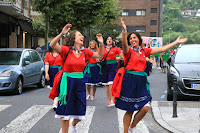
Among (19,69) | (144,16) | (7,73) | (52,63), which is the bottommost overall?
(7,73)

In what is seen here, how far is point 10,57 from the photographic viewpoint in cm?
1252

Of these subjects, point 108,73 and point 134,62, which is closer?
point 134,62

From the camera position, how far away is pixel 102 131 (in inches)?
252

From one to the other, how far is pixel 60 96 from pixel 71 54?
656mm

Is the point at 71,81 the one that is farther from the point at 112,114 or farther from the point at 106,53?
the point at 106,53

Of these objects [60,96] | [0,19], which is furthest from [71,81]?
[0,19]

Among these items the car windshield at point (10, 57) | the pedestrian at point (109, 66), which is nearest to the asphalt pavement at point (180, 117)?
the pedestrian at point (109, 66)

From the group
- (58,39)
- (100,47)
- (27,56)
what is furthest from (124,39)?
(27,56)

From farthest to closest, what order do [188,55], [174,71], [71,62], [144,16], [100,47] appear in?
[144,16] < [188,55] < [174,71] < [100,47] < [71,62]

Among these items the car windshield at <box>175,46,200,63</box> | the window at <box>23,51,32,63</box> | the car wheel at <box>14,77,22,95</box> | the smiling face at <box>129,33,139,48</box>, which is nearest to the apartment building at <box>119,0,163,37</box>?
the window at <box>23,51,32,63</box>

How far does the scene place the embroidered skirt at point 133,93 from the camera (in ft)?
17.8

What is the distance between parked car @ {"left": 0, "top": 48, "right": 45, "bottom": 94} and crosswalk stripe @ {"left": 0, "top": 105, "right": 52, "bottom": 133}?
103 inches

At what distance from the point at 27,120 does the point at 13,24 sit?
66.4 ft

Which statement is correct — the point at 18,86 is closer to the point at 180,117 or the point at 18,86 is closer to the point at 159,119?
the point at 159,119
